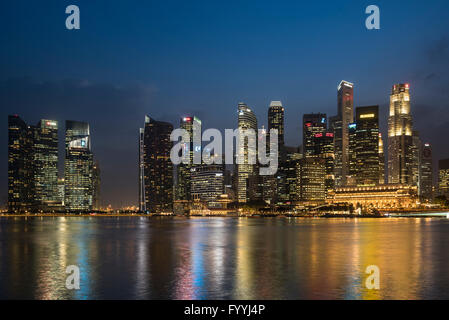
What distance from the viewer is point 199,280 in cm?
3384

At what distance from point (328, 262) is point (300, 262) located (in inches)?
110

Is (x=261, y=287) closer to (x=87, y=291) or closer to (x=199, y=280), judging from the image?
(x=199, y=280)

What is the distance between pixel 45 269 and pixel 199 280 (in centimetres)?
1523
